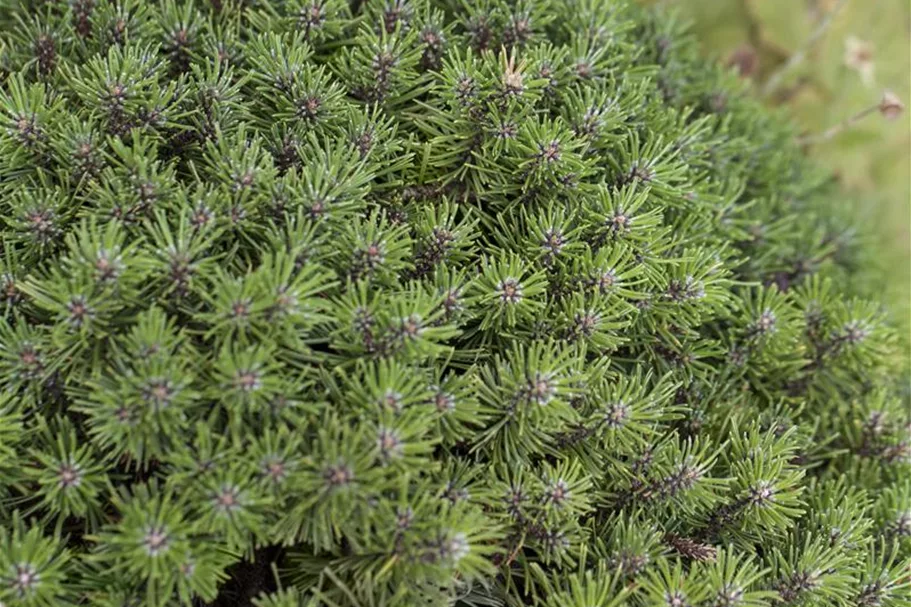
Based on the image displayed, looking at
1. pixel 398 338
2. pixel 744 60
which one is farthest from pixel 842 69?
pixel 398 338

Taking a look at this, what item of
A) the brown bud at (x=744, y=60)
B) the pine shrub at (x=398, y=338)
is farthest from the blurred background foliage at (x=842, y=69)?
the pine shrub at (x=398, y=338)

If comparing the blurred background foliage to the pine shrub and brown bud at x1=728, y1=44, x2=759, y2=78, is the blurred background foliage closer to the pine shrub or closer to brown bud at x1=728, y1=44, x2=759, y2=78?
brown bud at x1=728, y1=44, x2=759, y2=78

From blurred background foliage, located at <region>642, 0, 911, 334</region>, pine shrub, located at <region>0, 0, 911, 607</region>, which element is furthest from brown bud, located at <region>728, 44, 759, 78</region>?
pine shrub, located at <region>0, 0, 911, 607</region>

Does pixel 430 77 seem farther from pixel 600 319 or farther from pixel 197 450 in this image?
pixel 197 450

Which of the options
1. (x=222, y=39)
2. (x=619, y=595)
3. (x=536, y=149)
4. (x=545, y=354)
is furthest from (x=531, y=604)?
(x=222, y=39)

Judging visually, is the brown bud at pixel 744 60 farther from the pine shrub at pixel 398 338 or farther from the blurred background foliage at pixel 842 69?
the pine shrub at pixel 398 338
